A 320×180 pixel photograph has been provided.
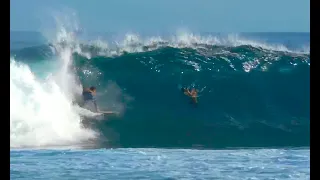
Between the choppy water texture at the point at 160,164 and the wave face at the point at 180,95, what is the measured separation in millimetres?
42

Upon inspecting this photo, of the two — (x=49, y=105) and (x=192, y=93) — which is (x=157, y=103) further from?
(x=49, y=105)

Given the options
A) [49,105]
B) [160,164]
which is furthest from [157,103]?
[49,105]

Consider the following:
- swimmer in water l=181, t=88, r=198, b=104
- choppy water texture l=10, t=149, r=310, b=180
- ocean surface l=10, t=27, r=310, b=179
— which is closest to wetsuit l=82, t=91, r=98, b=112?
ocean surface l=10, t=27, r=310, b=179

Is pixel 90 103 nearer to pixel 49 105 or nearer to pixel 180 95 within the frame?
pixel 49 105

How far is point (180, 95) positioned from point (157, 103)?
0.10 metres

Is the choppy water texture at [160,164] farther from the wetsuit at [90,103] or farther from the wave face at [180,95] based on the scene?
the wetsuit at [90,103]

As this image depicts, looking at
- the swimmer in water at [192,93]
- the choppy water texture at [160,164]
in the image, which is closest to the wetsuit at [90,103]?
the choppy water texture at [160,164]

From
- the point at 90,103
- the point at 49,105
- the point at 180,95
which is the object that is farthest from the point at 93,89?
the point at 180,95

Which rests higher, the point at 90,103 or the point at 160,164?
the point at 90,103

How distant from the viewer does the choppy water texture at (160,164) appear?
2.18m

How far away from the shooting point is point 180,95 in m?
2.29

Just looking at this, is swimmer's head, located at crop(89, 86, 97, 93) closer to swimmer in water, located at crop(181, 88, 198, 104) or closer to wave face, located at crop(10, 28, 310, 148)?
wave face, located at crop(10, 28, 310, 148)
